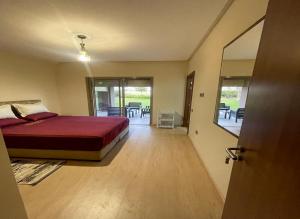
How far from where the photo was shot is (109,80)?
17.4 feet

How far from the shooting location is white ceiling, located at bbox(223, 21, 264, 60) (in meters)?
1.19

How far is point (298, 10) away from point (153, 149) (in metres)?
2.98

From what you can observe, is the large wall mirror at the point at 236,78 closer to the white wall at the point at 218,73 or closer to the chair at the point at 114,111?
the white wall at the point at 218,73

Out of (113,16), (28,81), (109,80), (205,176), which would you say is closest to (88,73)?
(109,80)

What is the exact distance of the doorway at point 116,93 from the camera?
5266 millimetres

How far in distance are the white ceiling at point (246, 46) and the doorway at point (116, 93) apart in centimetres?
358

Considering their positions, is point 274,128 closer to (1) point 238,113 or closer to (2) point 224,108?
(1) point 238,113

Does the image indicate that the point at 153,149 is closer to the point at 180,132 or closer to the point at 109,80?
the point at 180,132

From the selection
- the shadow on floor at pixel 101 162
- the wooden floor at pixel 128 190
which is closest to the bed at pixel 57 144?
the shadow on floor at pixel 101 162

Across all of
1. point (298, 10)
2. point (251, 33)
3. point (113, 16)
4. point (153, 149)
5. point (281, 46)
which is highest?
point (113, 16)

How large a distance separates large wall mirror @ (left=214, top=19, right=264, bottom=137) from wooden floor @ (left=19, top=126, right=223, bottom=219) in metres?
0.96

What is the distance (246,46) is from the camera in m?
1.37

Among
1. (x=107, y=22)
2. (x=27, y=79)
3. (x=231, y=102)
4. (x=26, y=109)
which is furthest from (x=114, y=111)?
(x=231, y=102)

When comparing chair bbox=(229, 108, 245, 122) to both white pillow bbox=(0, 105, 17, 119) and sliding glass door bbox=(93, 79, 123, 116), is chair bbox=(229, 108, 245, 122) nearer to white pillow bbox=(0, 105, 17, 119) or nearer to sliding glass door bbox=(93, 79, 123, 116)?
sliding glass door bbox=(93, 79, 123, 116)
